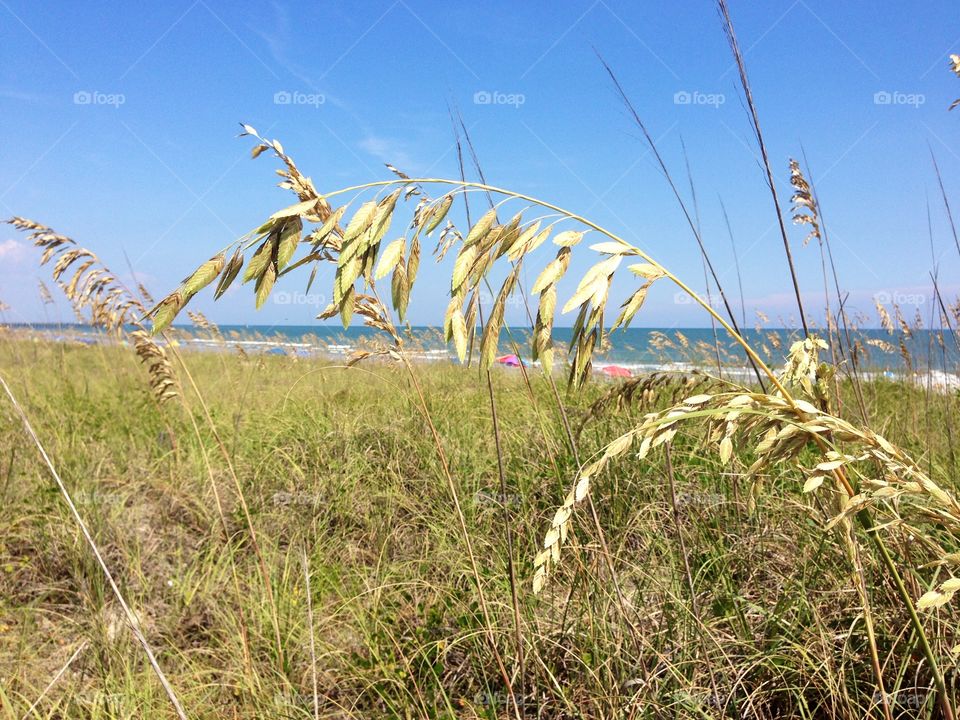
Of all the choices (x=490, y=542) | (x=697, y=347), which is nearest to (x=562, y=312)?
(x=490, y=542)

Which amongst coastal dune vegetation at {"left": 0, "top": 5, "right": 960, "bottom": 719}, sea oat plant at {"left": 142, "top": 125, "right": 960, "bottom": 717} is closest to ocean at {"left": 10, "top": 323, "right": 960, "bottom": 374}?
coastal dune vegetation at {"left": 0, "top": 5, "right": 960, "bottom": 719}

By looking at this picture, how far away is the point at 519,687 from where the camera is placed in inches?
70.9

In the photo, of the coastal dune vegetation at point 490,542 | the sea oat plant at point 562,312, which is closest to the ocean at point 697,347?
the coastal dune vegetation at point 490,542

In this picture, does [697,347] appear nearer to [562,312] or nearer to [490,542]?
[490,542]

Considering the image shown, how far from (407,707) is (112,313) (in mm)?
2183

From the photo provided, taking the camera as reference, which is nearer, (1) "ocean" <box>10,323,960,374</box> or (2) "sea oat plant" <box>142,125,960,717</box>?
(2) "sea oat plant" <box>142,125,960,717</box>

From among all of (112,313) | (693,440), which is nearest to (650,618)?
(693,440)

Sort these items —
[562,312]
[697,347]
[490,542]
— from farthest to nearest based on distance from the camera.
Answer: [697,347] < [490,542] < [562,312]

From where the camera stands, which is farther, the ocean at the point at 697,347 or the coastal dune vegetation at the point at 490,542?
the ocean at the point at 697,347

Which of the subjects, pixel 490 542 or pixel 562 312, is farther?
pixel 490 542

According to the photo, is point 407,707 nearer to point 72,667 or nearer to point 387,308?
point 387,308

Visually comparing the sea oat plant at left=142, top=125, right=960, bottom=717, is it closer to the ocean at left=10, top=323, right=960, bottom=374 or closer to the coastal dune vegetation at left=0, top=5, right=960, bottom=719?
the coastal dune vegetation at left=0, top=5, right=960, bottom=719

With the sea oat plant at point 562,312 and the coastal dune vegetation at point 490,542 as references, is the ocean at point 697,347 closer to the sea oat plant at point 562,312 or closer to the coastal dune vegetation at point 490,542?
the coastal dune vegetation at point 490,542

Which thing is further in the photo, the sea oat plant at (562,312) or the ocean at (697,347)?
the ocean at (697,347)
